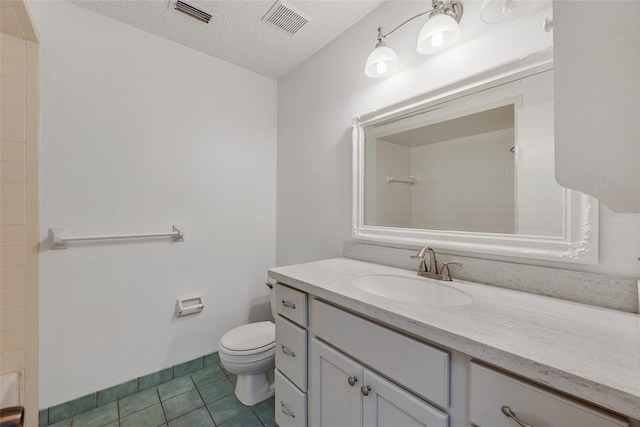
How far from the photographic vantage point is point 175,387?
1676 mm

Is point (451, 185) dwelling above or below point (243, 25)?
below

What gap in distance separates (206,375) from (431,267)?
5.56 ft

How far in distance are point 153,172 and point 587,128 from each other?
199cm

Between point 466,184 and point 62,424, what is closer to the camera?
point 466,184

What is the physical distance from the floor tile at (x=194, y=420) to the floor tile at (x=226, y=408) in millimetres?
31

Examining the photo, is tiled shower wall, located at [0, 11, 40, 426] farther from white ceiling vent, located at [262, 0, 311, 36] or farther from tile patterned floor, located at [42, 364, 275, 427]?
white ceiling vent, located at [262, 0, 311, 36]

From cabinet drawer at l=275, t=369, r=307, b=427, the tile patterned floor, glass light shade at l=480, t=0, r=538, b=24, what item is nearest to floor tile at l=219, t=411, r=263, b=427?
the tile patterned floor

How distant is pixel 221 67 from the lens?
6.51ft

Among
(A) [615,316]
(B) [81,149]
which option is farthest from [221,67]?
(A) [615,316]

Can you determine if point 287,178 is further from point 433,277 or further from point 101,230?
point 433,277

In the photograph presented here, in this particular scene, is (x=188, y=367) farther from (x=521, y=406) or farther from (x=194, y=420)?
(x=521, y=406)

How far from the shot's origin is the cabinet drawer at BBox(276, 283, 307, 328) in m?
1.12

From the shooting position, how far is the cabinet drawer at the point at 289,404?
1.12m

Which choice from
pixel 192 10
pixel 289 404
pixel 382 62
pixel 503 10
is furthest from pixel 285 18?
pixel 289 404
